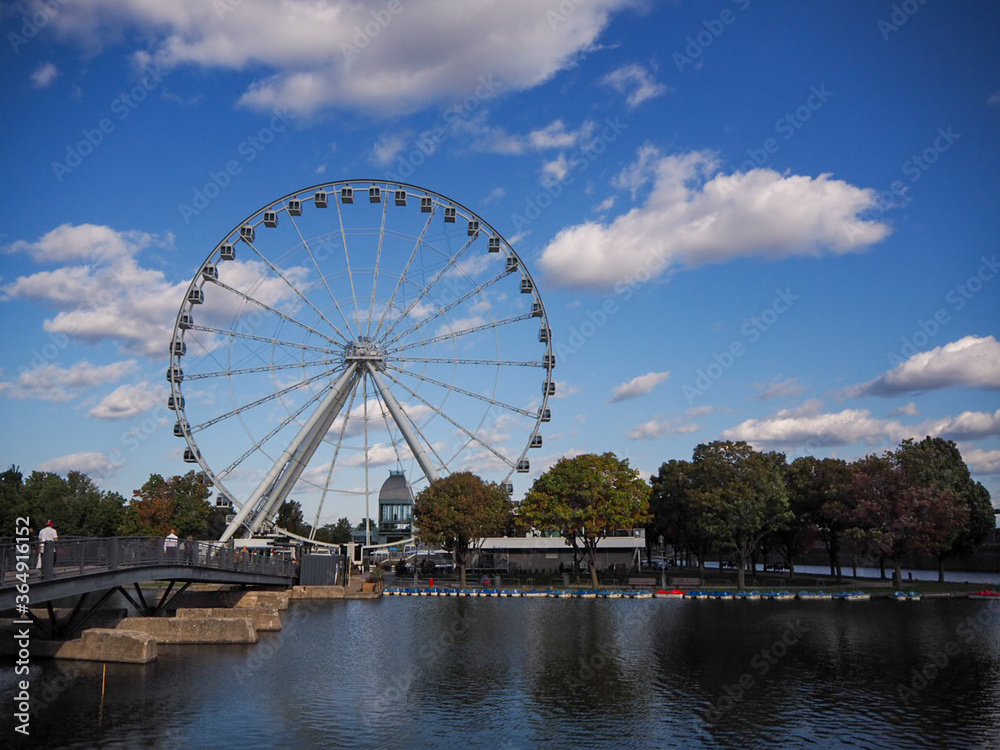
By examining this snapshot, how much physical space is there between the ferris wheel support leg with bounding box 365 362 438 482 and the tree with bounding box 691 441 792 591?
2391 centimetres

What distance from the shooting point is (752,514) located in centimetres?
7206

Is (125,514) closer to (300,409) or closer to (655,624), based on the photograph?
(300,409)

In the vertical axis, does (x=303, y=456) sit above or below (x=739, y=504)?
above

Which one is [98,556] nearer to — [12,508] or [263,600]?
[263,600]

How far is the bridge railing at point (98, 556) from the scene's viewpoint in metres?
25.2

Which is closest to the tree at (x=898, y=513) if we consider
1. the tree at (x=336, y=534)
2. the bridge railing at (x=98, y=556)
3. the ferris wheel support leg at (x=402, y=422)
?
the ferris wheel support leg at (x=402, y=422)

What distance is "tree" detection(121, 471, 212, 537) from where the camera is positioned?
89.2m

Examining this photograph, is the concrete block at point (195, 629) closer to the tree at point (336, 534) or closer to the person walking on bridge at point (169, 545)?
the person walking on bridge at point (169, 545)

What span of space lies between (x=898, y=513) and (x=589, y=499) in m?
24.8

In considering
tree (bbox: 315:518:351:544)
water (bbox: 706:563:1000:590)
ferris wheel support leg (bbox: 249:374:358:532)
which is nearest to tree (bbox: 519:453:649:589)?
ferris wheel support leg (bbox: 249:374:358:532)

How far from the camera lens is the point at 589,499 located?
73250mm

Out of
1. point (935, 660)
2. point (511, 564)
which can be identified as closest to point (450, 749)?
point (935, 660)

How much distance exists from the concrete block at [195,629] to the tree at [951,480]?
55.7 meters

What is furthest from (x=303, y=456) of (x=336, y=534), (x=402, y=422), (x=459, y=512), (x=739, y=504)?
(x=336, y=534)
